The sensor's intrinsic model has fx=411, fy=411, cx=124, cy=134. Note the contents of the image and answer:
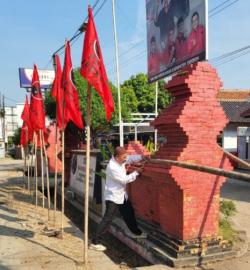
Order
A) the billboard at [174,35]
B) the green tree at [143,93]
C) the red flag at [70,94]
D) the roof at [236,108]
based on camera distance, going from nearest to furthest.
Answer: the billboard at [174,35]
the red flag at [70,94]
the roof at [236,108]
the green tree at [143,93]

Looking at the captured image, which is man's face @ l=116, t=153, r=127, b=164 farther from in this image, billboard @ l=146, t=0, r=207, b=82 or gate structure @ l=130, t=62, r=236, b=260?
billboard @ l=146, t=0, r=207, b=82

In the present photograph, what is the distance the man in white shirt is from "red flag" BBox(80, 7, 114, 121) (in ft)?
3.66

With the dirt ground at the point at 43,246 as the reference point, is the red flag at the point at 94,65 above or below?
above

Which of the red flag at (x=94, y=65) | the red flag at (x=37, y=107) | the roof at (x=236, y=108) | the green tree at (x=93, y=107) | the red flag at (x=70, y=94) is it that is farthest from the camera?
the green tree at (x=93, y=107)

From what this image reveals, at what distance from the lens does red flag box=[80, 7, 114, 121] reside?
5.42 metres

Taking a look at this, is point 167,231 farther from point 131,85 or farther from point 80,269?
point 131,85

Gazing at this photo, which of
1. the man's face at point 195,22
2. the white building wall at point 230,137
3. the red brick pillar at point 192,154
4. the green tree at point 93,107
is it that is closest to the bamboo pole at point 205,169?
the red brick pillar at point 192,154

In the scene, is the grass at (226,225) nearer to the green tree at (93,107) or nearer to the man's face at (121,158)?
the man's face at (121,158)

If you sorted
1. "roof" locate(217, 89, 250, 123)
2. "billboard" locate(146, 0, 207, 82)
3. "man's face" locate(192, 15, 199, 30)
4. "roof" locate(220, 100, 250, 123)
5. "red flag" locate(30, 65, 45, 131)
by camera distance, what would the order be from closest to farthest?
"billboard" locate(146, 0, 207, 82) → "man's face" locate(192, 15, 199, 30) → "red flag" locate(30, 65, 45, 131) → "roof" locate(217, 89, 250, 123) → "roof" locate(220, 100, 250, 123)

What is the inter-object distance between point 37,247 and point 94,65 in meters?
3.06

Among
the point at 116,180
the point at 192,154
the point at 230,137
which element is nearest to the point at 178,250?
the point at 192,154

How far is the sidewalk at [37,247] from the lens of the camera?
556 cm

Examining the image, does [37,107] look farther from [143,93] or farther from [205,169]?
[143,93]

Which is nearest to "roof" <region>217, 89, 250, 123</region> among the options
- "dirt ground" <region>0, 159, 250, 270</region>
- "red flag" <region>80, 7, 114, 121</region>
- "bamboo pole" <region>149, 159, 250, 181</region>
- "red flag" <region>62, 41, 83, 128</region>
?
"dirt ground" <region>0, 159, 250, 270</region>
